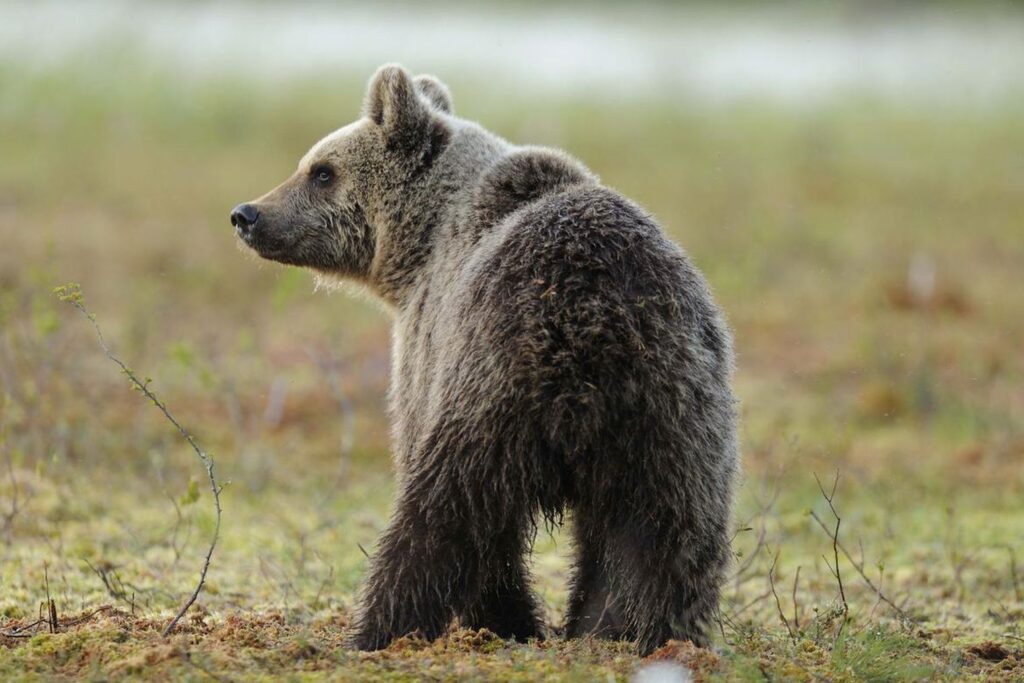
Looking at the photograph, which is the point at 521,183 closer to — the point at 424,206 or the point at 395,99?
the point at 424,206

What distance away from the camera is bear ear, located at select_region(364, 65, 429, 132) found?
6.34m

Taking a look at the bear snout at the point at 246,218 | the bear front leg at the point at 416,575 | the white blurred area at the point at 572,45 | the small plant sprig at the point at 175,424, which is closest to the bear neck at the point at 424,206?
the bear snout at the point at 246,218

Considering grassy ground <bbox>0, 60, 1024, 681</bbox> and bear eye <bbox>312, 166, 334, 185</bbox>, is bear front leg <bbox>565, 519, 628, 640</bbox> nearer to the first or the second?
grassy ground <bbox>0, 60, 1024, 681</bbox>

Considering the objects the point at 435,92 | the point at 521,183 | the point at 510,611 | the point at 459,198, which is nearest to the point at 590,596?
the point at 510,611

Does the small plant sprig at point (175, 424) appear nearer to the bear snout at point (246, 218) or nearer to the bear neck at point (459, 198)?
the bear snout at point (246, 218)

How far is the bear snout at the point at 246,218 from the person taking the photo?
260 inches

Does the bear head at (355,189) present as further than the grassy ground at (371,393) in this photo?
Yes

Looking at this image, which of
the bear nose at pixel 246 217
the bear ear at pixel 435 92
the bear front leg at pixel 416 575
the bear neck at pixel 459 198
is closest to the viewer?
the bear front leg at pixel 416 575

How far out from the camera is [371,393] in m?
12.0

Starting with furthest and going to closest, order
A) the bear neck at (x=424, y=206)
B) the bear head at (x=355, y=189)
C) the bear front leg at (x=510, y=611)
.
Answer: the bear head at (x=355, y=189), the bear neck at (x=424, y=206), the bear front leg at (x=510, y=611)

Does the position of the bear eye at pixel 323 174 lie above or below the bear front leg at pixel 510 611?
above

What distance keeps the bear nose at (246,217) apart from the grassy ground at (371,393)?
172 cm

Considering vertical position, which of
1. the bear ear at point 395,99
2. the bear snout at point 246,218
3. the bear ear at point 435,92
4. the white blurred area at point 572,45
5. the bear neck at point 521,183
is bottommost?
the bear snout at point 246,218

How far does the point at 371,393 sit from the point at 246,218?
546 centimetres
